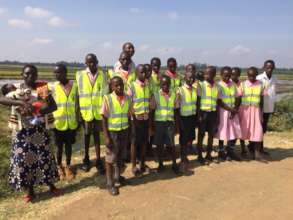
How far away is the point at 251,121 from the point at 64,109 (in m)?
3.82

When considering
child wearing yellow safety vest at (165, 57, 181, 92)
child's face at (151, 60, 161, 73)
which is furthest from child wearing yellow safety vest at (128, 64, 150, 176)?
child wearing yellow safety vest at (165, 57, 181, 92)

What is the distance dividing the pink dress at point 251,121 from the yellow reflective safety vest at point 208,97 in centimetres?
76

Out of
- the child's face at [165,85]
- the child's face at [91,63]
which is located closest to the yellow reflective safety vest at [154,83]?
the child's face at [165,85]

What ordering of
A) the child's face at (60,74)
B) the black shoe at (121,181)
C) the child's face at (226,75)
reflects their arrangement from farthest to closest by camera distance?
the child's face at (226,75) → the child's face at (60,74) → the black shoe at (121,181)

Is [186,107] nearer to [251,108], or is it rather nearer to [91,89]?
[251,108]

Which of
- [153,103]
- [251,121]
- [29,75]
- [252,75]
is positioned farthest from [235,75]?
[29,75]

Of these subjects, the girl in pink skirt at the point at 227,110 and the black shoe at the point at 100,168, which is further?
the girl in pink skirt at the point at 227,110

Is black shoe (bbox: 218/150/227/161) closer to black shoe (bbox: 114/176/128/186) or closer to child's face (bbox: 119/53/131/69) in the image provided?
black shoe (bbox: 114/176/128/186)

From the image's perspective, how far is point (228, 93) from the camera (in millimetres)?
6941

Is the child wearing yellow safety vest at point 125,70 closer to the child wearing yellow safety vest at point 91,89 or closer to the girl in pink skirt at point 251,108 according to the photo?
the child wearing yellow safety vest at point 91,89

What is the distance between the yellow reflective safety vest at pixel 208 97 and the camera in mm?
6727

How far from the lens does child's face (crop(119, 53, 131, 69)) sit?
249 inches

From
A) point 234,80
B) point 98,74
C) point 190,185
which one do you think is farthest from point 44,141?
point 234,80

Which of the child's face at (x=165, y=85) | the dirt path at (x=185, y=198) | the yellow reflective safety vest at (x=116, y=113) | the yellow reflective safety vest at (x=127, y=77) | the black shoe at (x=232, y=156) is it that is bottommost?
the dirt path at (x=185, y=198)
